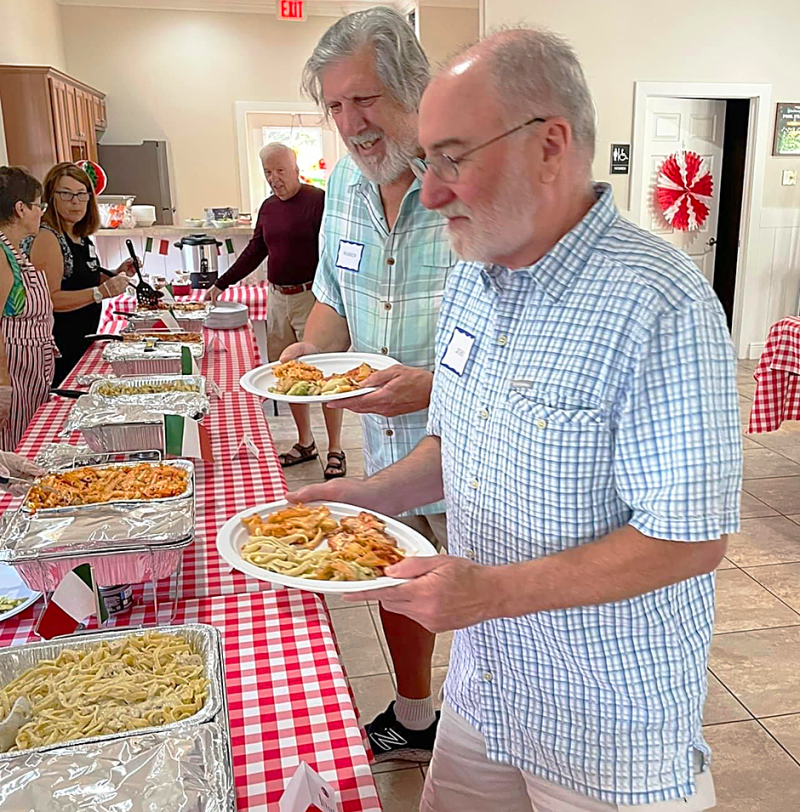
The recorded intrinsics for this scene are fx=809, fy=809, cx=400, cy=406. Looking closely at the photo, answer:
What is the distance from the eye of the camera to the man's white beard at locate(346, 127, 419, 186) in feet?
5.40

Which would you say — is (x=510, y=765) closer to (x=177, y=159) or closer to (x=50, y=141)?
(x=50, y=141)

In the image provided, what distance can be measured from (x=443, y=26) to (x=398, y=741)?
682 cm

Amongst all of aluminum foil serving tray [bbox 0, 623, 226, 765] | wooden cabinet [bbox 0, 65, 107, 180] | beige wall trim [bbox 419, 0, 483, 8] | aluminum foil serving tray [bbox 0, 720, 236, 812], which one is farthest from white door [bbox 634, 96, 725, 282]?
aluminum foil serving tray [bbox 0, 720, 236, 812]

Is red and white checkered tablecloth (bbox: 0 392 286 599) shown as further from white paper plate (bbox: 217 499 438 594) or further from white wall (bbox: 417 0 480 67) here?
white wall (bbox: 417 0 480 67)

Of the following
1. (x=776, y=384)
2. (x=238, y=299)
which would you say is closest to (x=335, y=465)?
(x=238, y=299)

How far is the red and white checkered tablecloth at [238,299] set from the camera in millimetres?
4172

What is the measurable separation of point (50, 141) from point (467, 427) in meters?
5.50

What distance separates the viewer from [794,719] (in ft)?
7.12

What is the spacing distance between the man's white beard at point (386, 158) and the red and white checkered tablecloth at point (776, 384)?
2153 mm

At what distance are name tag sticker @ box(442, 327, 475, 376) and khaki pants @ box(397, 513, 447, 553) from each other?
26.9 inches

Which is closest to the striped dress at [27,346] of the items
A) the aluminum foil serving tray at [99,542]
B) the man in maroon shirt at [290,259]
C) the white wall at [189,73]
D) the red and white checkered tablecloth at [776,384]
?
the man in maroon shirt at [290,259]

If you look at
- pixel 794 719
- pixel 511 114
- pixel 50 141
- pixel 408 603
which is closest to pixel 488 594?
pixel 408 603

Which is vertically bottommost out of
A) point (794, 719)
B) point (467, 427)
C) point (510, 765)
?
point (794, 719)

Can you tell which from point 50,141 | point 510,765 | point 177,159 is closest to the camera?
point 510,765
